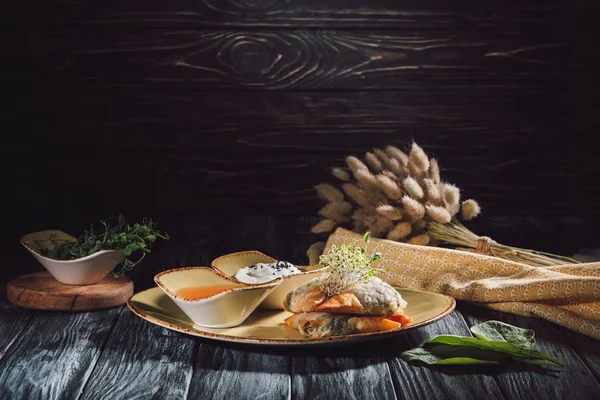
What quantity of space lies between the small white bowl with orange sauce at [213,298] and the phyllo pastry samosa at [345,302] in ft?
0.24

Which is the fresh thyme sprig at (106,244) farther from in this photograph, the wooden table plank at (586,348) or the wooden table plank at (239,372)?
the wooden table plank at (586,348)

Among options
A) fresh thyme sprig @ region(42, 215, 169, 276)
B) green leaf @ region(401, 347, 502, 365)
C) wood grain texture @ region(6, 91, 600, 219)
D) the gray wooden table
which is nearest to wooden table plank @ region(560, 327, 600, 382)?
the gray wooden table

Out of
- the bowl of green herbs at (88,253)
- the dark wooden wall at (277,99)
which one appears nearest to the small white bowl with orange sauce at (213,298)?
the bowl of green herbs at (88,253)

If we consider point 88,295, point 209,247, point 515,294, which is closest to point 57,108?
point 209,247

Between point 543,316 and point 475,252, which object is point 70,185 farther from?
point 543,316

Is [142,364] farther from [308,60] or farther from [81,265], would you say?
[308,60]

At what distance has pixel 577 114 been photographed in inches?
134

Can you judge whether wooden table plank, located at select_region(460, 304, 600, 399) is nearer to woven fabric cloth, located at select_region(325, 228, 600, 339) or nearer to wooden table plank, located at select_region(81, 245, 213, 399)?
woven fabric cloth, located at select_region(325, 228, 600, 339)

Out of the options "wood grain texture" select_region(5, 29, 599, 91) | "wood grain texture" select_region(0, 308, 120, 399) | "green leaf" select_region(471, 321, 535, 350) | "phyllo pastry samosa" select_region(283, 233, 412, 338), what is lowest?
"wood grain texture" select_region(0, 308, 120, 399)

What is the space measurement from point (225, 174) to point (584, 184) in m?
1.45

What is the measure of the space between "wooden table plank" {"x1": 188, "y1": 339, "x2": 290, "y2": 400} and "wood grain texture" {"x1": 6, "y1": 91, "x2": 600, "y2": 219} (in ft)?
5.80

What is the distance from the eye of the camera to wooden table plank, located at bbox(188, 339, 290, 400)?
147cm

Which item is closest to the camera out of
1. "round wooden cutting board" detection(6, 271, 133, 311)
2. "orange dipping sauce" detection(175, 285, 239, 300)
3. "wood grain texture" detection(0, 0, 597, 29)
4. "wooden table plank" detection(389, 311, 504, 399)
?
"wooden table plank" detection(389, 311, 504, 399)

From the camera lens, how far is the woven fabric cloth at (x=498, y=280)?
1809 millimetres
